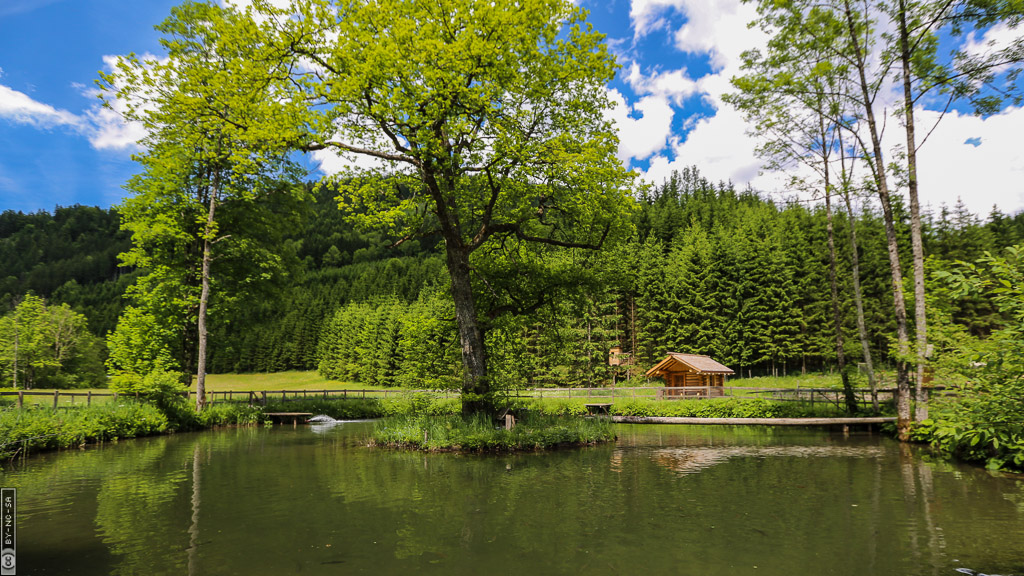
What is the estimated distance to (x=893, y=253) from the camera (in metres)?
18.4

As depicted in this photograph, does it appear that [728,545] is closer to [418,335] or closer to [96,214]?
[418,335]

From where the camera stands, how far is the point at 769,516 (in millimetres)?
7840

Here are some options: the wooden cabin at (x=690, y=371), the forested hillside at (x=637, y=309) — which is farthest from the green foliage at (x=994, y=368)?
the wooden cabin at (x=690, y=371)

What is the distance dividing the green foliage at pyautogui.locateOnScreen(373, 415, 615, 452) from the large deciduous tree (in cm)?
132

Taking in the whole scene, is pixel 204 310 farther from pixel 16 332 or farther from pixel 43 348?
pixel 16 332

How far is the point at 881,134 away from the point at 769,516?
1776 centimetres

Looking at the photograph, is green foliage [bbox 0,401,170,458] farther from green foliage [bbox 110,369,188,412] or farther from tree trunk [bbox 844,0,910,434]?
tree trunk [bbox 844,0,910,434]

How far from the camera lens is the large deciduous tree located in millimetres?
14219

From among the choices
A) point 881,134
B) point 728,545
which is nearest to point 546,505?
point 728,545

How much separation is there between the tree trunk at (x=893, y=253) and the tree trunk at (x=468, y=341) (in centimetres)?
1363

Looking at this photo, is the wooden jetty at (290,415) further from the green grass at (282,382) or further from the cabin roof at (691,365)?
the green grass at (282,382)

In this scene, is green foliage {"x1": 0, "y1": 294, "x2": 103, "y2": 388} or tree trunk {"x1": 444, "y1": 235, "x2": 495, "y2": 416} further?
green foliage {"x1": 0, "y1": 294, "x2": 103, "y2": 388}

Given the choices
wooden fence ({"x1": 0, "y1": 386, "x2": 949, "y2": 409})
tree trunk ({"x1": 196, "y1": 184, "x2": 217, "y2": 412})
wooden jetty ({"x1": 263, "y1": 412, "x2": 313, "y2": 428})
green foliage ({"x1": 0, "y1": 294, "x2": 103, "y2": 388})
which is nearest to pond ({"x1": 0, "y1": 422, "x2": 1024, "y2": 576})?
tree trunk ({"x1": 196, "y1": 184, "x2": 217, "y2": 412})

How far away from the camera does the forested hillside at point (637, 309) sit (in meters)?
19.5
